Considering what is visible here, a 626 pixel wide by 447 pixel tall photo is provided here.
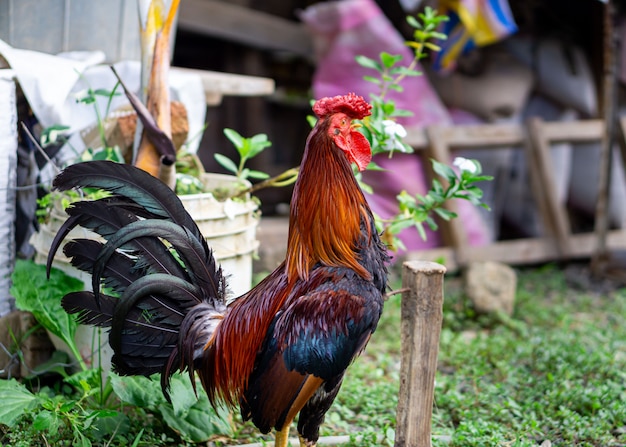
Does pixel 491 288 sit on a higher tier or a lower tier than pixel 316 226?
lower

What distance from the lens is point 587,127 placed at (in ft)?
19.2

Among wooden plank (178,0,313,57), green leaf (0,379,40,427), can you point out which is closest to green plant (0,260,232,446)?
green leaf (0,379,40,427)

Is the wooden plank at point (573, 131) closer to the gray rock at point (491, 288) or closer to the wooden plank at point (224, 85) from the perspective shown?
the gray rock at point (491, 288)

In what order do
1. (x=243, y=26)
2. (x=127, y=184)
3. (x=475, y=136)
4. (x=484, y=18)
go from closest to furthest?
(x=127, y=184), (x=484, y=18), (x=475, y=136), (x=243, y=26)

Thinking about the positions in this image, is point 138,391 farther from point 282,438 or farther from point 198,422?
point 282,438

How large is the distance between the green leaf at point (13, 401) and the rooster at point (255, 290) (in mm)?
416

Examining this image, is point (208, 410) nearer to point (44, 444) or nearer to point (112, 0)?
point (44, 444)

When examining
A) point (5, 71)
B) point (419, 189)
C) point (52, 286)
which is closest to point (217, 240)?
point (52, 286)

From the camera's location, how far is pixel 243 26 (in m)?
5.97

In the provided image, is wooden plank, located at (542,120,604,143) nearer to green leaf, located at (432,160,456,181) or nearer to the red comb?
green leaf, located at (432,160,456,181)

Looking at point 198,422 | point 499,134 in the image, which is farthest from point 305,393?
point 499,134

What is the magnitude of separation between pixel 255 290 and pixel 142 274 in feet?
1.22

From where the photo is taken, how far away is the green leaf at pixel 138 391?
8.47 feet

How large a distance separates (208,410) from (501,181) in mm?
3950
